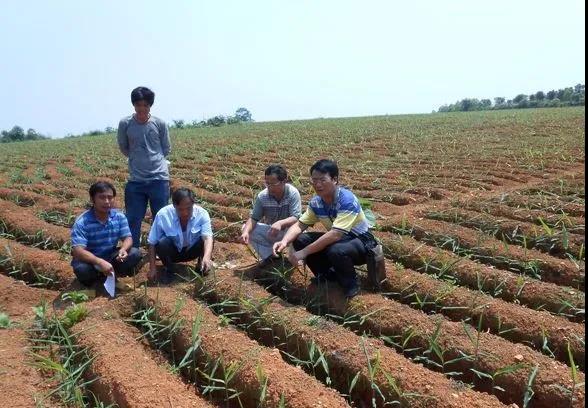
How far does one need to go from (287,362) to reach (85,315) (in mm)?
1421

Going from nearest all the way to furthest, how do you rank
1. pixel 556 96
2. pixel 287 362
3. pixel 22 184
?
pixel 287 362, pixel 22 184, pixel 556 96

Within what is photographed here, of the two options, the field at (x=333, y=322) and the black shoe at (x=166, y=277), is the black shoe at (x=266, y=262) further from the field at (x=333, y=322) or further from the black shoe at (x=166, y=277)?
the black shoe at (x=166, y=277)

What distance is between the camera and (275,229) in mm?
4215

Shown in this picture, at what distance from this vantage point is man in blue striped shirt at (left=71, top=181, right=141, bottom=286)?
13.2 feet

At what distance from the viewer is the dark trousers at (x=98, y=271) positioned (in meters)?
4.05

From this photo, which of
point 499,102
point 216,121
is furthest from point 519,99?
point 216,121

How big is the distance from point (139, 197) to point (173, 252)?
85cm

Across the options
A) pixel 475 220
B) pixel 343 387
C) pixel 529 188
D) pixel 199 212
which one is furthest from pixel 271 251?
pixel 529 188

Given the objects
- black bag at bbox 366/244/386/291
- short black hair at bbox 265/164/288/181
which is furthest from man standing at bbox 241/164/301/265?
black bag at bbox 366/244/386/291

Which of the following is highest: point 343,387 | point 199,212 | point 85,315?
point 199,212

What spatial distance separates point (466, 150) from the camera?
1048cm

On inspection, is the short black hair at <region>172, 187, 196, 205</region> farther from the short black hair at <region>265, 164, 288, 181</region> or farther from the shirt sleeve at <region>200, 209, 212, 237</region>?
the short black hair at <region>265, 164, 288, 181</region>

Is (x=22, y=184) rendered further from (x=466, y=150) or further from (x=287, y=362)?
(x=466, y=150)

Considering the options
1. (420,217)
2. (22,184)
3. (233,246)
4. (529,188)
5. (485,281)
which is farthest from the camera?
(22,184)
